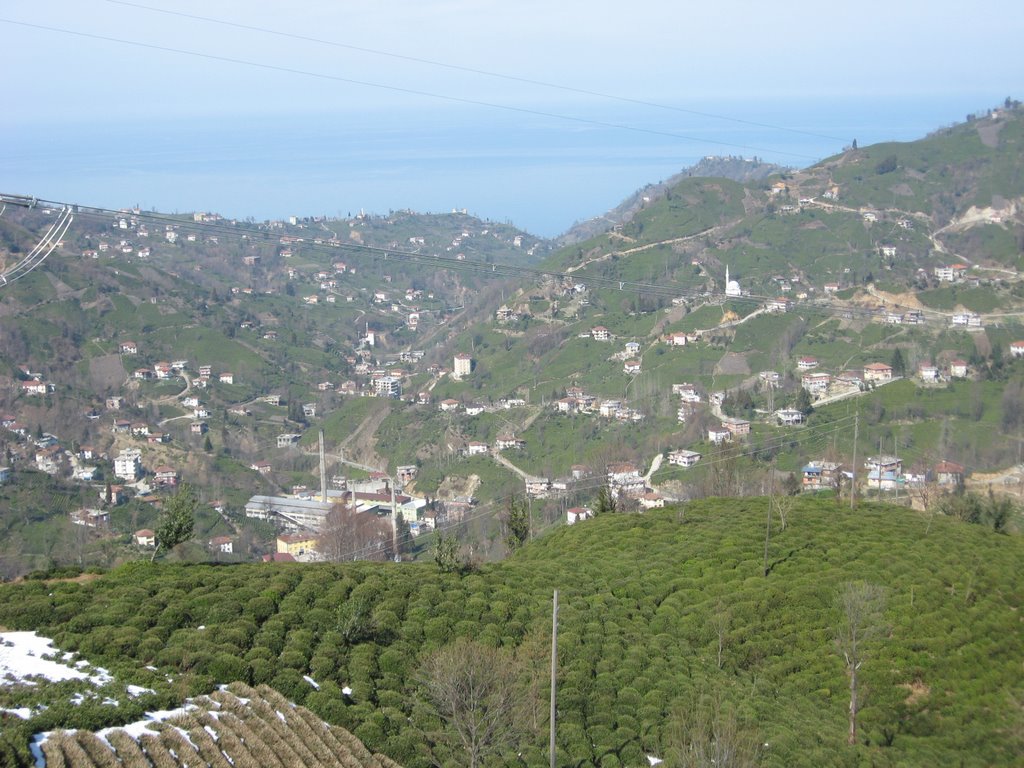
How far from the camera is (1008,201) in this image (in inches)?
3659

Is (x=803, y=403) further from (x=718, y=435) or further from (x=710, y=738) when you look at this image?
(x=710, y=738)

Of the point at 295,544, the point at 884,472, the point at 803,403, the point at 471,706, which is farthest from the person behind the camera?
the point at 803,403

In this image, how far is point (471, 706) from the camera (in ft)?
39.0

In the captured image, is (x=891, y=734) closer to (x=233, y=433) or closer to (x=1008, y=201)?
(x=233, y=433)

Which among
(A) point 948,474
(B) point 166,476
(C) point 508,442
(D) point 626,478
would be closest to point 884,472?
(A) point 948,474

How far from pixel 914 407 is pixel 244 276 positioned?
3994 inches

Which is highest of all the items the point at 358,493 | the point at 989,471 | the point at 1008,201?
the point at 1008,201

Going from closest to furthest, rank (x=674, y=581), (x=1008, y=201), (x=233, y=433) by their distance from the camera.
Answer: (x=674, y=581)
(x=233, y=433)
(x=1008, y=201)

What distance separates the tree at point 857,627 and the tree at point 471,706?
563 cm

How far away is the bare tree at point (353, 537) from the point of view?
35.5m

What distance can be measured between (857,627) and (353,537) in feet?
85.2

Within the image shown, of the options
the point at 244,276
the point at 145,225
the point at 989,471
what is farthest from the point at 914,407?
the point at 145,225

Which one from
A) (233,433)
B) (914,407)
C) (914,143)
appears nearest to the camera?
(914,407)

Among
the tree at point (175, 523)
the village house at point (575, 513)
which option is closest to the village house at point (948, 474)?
the village house at point (575, 513)
